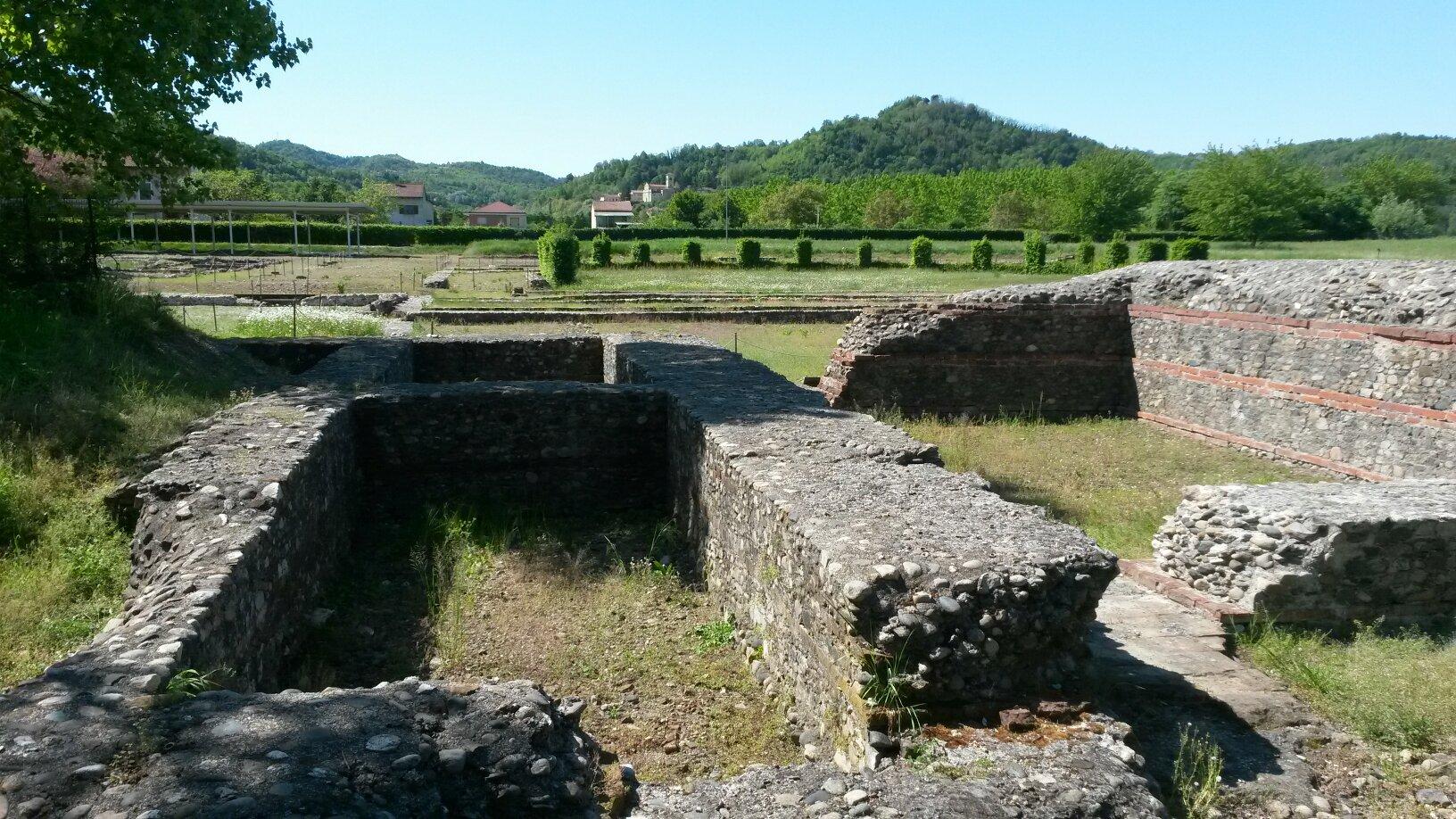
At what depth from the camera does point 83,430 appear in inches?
269

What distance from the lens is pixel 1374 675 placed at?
5.18 metres

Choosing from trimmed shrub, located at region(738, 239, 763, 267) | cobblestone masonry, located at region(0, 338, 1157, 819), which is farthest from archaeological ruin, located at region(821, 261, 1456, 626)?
trimmed shrub, located at region(738, 239, 763, 267)

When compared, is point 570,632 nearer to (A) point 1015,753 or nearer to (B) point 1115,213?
(A) point 1015,753

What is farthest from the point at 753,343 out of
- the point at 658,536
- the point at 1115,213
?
the point at 1115,213

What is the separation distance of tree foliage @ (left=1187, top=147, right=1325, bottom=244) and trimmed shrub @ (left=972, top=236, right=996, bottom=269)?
849 inches

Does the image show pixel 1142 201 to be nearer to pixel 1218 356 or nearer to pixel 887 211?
pixel 887 211

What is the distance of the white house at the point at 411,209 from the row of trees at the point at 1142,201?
46.3 m

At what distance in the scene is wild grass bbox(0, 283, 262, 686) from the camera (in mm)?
4832

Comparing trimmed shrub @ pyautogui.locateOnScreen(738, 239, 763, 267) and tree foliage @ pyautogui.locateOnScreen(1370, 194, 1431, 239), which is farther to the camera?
tree foliage @ pyautogui.locateOnScreen(1370, 194, 1431, 239)

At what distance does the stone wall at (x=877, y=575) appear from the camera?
3.78 m

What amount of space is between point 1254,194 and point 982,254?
82.9 ft

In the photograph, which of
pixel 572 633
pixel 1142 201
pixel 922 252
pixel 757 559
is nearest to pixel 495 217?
pixel 1142 201

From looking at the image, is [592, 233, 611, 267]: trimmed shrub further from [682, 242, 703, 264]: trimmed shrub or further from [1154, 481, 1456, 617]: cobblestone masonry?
[1154, 481, 1456, 617]: cobblestone masonry

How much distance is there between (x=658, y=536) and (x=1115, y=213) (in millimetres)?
70023
